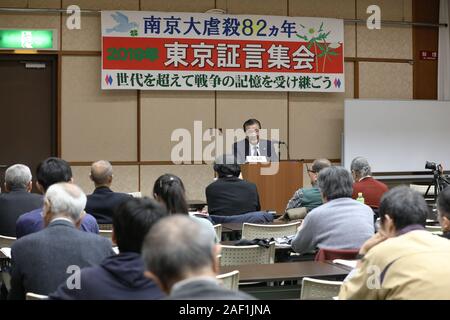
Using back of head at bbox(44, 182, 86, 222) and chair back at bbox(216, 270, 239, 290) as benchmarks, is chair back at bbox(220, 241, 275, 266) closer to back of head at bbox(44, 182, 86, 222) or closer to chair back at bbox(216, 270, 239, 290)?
chair back at bbox(216, 270, 239, 290)

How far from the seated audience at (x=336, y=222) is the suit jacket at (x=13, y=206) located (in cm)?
187

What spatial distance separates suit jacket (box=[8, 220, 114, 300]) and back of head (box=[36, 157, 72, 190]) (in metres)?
1.63

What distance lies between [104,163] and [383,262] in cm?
325

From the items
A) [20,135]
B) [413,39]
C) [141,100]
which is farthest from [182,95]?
[413,39]

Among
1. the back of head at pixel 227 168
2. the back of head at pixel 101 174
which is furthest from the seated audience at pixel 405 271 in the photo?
the back of head at pixel 227 168

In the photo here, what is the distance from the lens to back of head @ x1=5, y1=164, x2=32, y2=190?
4.61 meters

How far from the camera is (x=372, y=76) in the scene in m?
9.65

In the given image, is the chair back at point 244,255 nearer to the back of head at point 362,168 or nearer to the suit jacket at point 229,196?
the suit jacket at point 229,196

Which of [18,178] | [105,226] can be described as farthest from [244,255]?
[18,178]
